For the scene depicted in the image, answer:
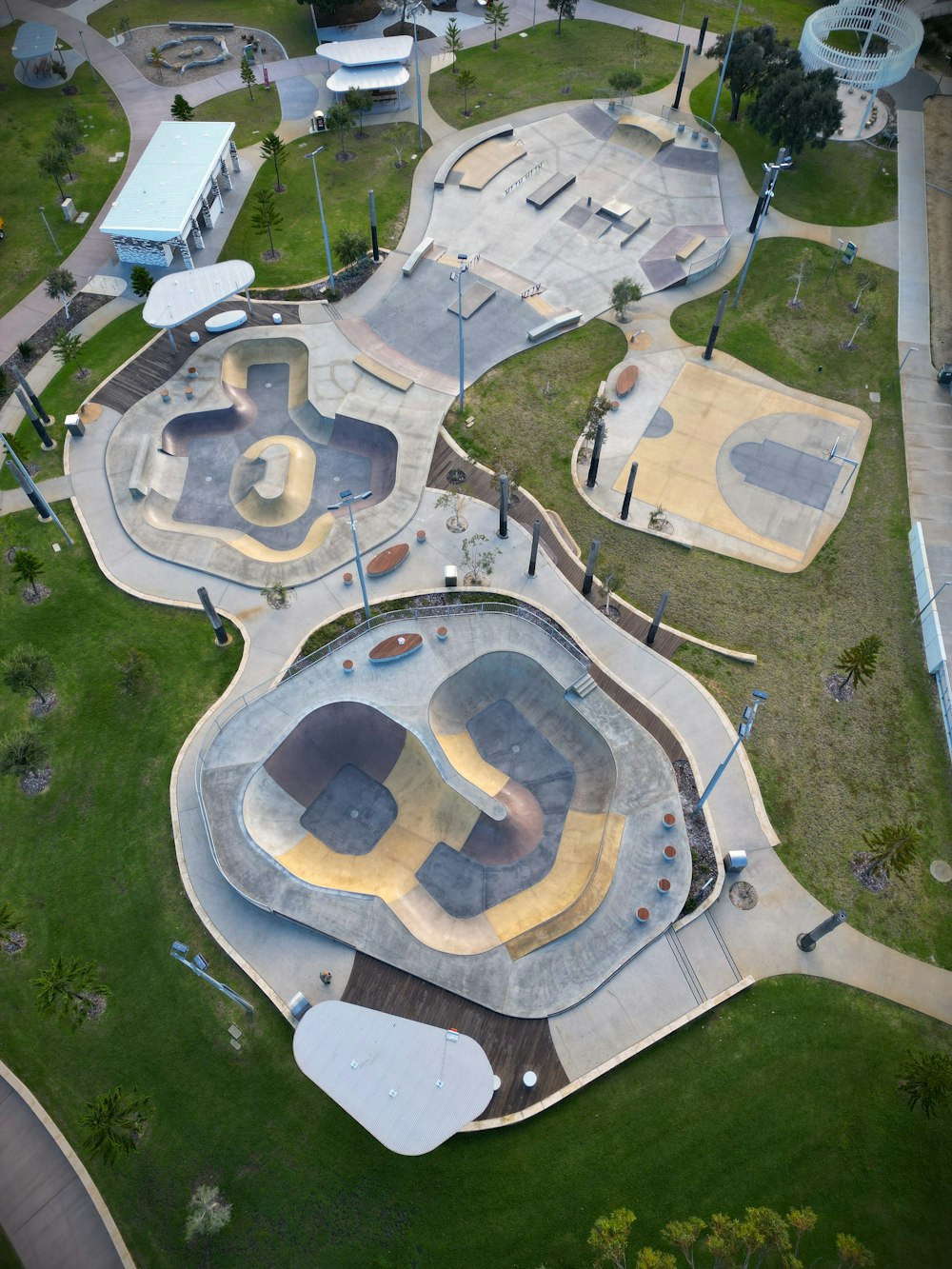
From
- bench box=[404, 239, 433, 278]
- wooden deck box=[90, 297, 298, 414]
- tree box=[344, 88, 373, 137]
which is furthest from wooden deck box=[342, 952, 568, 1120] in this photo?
tree box=[344, 88, 373, 137]

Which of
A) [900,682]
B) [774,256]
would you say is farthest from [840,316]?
[900,682]

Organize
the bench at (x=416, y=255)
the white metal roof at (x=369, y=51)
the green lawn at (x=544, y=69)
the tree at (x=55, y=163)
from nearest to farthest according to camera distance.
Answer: the bench at (x=416, y=255), the tree at (x=55, y=163), the white metal roof at (x=369, y=51), the green lawn at (x=544, y=69)

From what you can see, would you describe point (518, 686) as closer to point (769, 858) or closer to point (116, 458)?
point (769, 858)

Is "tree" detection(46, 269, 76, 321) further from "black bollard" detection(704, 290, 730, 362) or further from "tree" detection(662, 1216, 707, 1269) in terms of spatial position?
"tree" detection(662, 1216, 707, 1269)

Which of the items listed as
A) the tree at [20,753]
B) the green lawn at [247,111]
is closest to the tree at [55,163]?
the green lawn at [247,111]

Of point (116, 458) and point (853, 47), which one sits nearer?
point (116, 458)

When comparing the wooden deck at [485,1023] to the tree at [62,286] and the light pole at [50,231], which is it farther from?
the light pole at [50,231]

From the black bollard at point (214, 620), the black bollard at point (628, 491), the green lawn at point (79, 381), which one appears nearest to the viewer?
the black bollard at point (214, 620)
